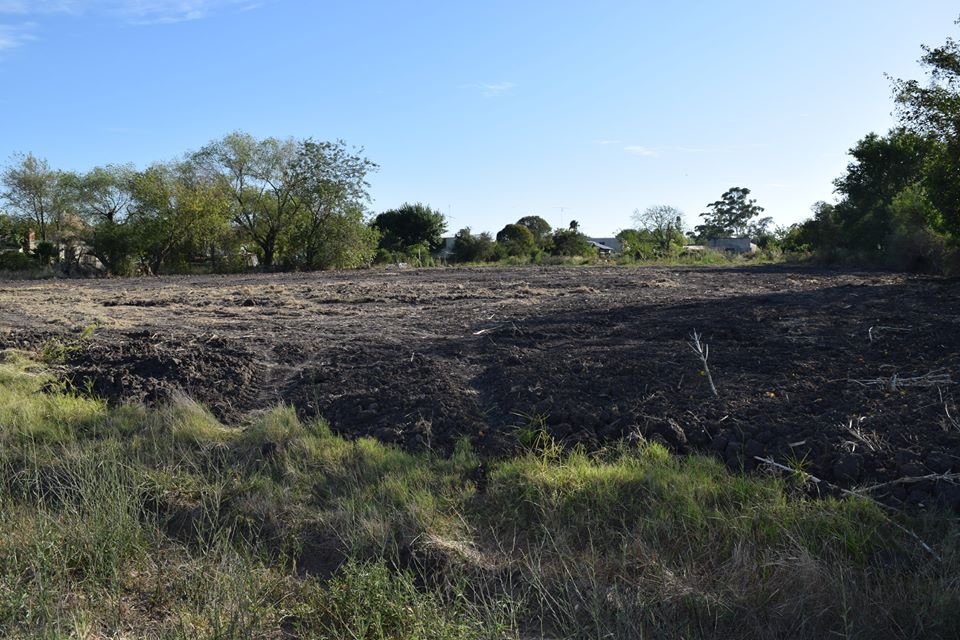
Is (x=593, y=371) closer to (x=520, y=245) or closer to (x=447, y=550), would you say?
(x=447, y=550)

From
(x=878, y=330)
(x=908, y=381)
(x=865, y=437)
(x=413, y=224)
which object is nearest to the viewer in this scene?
(x=865, y=437)

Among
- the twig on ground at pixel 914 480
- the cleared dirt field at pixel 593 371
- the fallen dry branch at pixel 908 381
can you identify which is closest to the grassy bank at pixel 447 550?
the twig on ground at pixel 914 480

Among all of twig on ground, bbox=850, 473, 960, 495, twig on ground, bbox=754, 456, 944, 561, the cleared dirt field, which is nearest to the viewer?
twig on ground, bbox=754, 456, 944, 561

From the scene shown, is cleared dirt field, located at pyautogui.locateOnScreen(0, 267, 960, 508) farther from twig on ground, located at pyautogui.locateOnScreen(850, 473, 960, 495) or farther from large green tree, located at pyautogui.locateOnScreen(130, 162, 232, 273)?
large green tree, located at pyautogui.locateOnScreen(130, 162, 232, 273)

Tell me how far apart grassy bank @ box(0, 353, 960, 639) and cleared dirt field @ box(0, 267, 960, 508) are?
520 millimetres

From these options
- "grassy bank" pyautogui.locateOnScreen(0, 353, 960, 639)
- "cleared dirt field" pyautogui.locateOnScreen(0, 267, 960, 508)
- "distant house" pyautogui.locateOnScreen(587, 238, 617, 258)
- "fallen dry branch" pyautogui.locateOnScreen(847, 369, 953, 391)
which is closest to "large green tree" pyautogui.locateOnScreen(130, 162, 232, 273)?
"distant house" pyautogui.locateOnScreen(587, 238, 617, 258)

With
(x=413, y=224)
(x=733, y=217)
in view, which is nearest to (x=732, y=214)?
(x=733, y=217)

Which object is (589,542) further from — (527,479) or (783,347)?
(783,347)

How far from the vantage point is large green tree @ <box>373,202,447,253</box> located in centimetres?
5591

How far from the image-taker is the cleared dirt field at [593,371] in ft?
16.1

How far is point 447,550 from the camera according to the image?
397cm

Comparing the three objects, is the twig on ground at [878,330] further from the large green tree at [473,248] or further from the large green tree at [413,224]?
the large green tree at [413,224]

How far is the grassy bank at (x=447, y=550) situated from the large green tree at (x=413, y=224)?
2014 inches

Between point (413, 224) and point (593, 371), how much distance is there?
5016 cm
